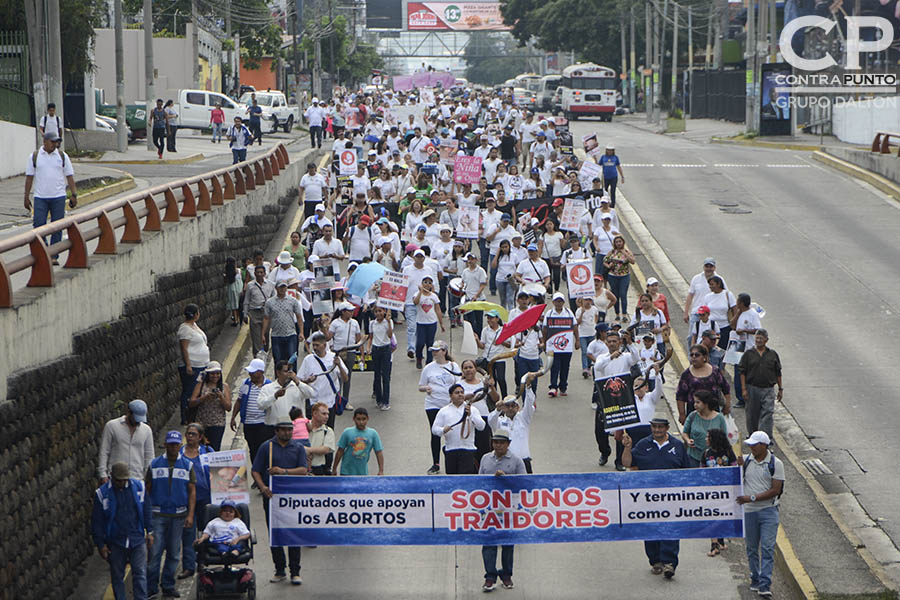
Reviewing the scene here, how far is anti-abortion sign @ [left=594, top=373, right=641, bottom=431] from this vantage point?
13172 millimetres

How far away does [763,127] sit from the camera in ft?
169

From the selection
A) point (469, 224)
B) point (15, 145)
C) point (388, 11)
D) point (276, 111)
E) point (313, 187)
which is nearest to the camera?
point (469, 224)

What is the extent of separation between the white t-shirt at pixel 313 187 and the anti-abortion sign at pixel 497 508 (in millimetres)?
15396

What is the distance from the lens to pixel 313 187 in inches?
1048

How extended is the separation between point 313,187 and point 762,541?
16658mm

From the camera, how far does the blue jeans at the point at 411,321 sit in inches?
724

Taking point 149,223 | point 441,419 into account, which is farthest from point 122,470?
point 149,223

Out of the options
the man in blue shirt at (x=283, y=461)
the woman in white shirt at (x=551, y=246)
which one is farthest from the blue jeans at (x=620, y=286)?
the man in blue shirt at (x=283, y=461)

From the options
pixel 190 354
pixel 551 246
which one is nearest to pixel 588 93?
pixel 551 246

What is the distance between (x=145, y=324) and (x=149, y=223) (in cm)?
220

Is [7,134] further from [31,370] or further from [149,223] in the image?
[31,370]

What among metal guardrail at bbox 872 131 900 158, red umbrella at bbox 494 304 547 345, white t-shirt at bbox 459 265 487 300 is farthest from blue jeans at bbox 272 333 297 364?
metal guardrail at bbox 872 131 900 158

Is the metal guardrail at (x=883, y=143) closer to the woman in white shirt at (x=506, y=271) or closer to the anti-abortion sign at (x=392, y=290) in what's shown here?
the woman in white shirt at (x=506, y=271)

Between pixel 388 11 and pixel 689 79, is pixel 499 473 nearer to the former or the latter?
pixel 689 79
